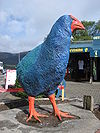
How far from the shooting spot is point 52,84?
478 centimetres

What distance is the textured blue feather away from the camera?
181 inches

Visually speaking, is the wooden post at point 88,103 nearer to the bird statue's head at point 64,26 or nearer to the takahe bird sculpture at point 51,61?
the takahe bird sculpture at point 51,61

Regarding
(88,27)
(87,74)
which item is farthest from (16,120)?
(88,27)

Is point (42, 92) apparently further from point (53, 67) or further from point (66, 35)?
point (66, 35)

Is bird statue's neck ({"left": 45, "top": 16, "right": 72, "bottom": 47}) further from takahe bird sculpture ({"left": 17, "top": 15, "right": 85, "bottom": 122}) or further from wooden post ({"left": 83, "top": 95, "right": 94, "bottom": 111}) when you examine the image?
wooden post ({"left": 83, "top": 95, "right": 94, "bottom": 111})

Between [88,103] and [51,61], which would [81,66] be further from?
[51,61]

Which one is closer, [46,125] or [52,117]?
[46,125]

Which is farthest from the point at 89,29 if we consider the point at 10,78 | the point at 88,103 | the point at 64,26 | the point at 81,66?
the point at 64,26

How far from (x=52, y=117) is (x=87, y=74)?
522 inches

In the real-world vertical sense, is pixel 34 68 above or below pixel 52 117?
above

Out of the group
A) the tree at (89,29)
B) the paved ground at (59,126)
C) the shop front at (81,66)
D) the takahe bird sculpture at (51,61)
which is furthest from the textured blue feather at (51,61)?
the tree at (89,29)

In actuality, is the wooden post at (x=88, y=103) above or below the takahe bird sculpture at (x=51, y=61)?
below

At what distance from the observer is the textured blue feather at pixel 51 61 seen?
181 inches

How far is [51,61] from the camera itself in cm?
459
